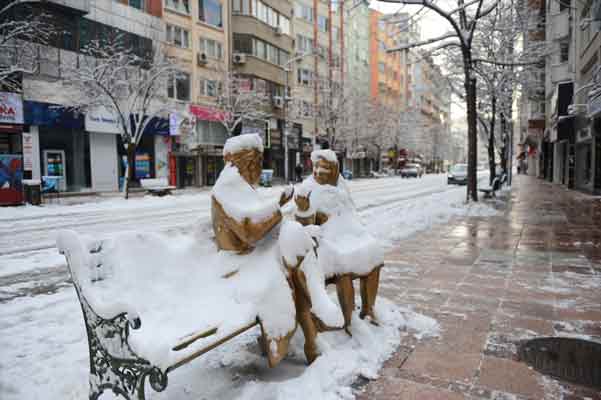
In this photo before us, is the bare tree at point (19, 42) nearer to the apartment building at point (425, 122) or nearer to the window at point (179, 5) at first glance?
the window at point (179, 5)

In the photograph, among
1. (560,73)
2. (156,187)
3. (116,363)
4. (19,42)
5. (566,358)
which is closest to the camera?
(116,363)

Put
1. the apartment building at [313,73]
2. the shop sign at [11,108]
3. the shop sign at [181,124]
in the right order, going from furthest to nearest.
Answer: the apartment building at [313,73] → the shop sign at [181,124] → the shop sign at [11,108]

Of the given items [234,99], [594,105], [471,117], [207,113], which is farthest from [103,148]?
[594,105]

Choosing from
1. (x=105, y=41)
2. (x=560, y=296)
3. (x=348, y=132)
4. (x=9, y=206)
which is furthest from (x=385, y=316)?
(x=348, y=132)

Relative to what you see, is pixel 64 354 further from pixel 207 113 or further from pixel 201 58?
pixel 201 58

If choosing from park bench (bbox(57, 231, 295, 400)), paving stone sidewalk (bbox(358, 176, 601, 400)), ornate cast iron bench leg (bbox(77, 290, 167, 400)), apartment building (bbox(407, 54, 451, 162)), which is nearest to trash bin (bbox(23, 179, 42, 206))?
paving stone sidewalk (bbox(358, 176, 601, 400))

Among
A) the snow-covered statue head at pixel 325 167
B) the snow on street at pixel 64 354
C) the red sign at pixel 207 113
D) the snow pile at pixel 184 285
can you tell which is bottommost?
the snow on street at pixel 64 354

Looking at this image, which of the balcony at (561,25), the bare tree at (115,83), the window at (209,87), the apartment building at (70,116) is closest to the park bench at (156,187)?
the bare tree at (115,83)

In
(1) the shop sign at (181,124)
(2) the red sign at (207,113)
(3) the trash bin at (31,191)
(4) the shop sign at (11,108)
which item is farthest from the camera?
(2) the red sign at (207,113)

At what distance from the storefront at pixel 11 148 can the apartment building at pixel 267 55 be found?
1674cm

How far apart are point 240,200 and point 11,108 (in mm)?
21873

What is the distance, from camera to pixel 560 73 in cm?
3045

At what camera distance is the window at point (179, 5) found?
→ 30.6m

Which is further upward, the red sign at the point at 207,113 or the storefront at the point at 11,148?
the red sign at the point at 207,113
